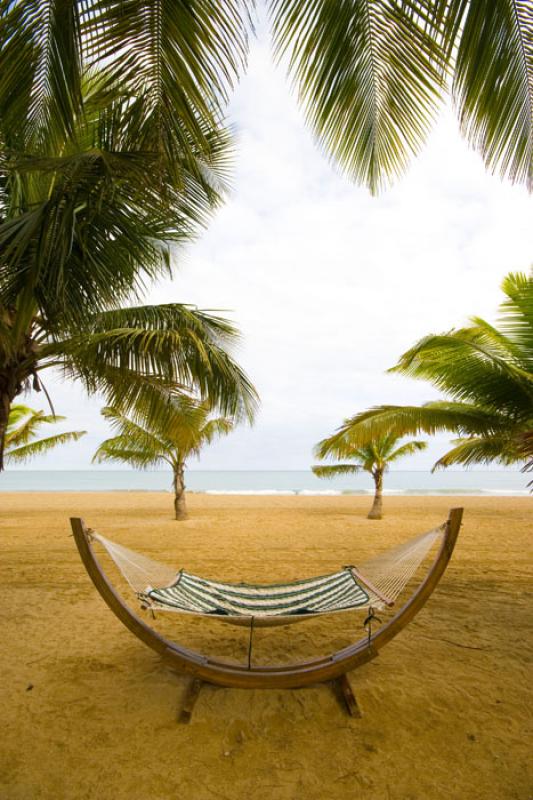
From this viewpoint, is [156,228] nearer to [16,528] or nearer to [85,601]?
[85,601]

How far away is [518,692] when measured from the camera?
223cm

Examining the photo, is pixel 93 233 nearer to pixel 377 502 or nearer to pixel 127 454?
pixel 127 454

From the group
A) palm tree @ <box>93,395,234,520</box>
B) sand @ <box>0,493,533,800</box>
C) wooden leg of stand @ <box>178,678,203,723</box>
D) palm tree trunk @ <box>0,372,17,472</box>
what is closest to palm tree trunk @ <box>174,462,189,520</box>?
palm tree @ <box>93,395,234,520</box>

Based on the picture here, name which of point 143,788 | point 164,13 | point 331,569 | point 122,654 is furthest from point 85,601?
point 164,13

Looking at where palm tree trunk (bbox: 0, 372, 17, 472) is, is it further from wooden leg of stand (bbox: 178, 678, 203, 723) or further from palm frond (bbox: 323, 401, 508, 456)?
palm frond (bbox: 323, 401, 508, 456)

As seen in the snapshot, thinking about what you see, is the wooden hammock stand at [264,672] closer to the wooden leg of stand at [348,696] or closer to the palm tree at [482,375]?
the wooden leg of stand at [348,696]

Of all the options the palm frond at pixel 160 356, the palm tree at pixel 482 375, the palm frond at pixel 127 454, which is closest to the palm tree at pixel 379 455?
the palm frond at pixel 127 454

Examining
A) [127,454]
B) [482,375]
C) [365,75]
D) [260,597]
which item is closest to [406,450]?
[127,454]

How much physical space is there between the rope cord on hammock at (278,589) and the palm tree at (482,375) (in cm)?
181

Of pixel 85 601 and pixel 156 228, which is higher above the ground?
pixel 156 228

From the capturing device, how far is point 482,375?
4191mm

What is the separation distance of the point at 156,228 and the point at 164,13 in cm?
202

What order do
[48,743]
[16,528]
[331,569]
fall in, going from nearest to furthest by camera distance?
[48,743], [331,569], [16,528]

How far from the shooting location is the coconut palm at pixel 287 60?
1377mm
